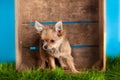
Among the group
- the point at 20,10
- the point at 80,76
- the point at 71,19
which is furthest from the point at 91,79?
the point at 20,10

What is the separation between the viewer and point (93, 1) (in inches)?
87.5

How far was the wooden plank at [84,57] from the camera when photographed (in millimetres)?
2236

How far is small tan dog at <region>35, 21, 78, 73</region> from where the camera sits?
6.38 feet

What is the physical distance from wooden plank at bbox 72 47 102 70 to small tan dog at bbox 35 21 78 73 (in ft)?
0.45

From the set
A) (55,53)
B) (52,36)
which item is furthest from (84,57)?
(52,36)

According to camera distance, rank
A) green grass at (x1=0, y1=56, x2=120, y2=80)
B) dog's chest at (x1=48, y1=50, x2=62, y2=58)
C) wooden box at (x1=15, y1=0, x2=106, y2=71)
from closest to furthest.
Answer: green grass at (x1=0, y1=56, x2=120, y2=80), dog's chest at (x1=48, y1=50, x2=62, y2=58), wooden box at (x1=15, y1=0, x2=106, y2=71)

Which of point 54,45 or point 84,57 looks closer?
point 54,45

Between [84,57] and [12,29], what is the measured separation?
26.7 inches

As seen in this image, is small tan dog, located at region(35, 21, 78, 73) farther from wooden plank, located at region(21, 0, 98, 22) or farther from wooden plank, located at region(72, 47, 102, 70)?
wooden plank, located at region(21, 0, 98, 22)

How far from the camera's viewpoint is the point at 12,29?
2531 millimetres

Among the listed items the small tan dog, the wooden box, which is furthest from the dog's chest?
the wooden box

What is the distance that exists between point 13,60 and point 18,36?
403mm

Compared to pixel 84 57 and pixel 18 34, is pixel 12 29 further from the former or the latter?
pixel 84 57

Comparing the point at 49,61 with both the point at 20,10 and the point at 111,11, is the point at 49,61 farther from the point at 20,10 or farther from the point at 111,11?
the point at 111,11
